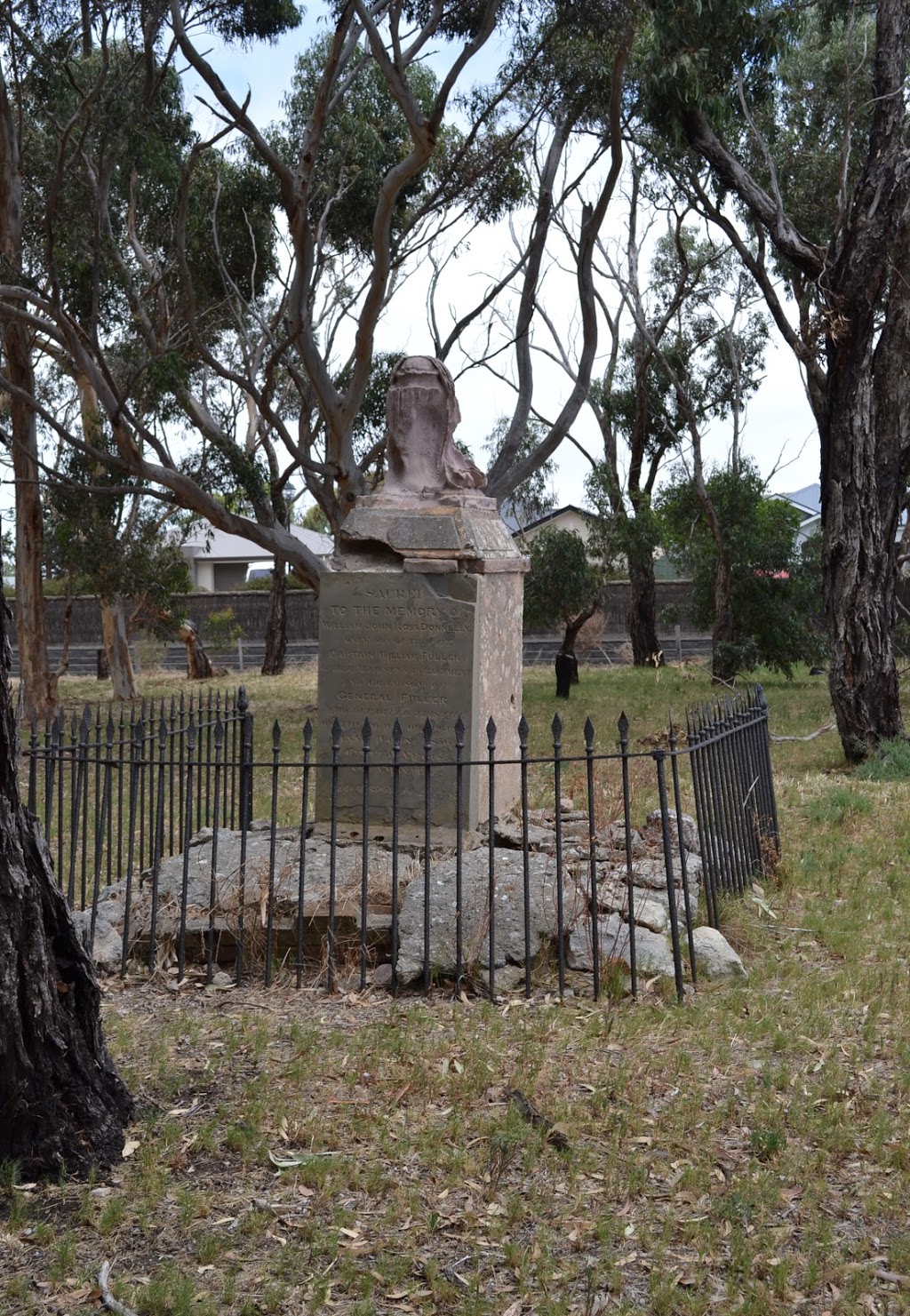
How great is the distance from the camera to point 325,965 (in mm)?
6375

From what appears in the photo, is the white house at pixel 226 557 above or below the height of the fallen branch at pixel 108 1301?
above

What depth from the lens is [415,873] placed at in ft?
24.6

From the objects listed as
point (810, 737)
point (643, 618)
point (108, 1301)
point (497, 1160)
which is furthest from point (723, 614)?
point (108, 1301)

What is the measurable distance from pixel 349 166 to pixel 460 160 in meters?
1.85

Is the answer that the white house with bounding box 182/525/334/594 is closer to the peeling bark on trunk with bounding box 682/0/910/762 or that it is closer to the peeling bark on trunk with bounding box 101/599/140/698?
the peeling bark on trunk with bounding box 101/599/140/698

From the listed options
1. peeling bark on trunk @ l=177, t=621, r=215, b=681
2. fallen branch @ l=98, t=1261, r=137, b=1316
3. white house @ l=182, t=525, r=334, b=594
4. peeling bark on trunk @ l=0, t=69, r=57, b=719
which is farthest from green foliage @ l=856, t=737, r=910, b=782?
white house @ l=182, t=525, r=334, b=594

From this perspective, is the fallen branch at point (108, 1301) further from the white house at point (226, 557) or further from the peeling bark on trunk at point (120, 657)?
the white house at point (226, 557)

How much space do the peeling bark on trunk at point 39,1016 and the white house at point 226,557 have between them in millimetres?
40564

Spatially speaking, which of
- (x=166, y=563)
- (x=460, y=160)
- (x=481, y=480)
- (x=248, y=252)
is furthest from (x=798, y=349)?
(x=166, y=563)

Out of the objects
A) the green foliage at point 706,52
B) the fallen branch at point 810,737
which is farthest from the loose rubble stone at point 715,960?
the green foliage at point 706,52

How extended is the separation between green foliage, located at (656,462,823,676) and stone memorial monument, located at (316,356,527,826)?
14.4 metres

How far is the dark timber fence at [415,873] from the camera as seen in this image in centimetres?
619

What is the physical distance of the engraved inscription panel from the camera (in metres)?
8.49

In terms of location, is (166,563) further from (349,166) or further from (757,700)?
(757,700)
